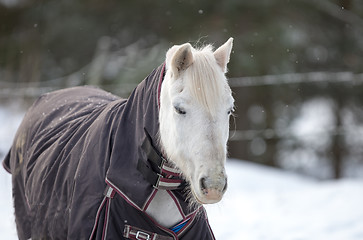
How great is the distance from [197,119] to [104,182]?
1.79 ft

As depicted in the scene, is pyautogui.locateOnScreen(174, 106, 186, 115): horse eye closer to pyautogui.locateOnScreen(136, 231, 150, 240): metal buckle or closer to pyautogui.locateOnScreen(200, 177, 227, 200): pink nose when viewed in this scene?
pyautogui.locateOnScreen(200, 177, 227, 200): pink nose

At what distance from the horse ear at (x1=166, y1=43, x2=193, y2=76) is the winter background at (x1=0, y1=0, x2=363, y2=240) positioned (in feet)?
17.1

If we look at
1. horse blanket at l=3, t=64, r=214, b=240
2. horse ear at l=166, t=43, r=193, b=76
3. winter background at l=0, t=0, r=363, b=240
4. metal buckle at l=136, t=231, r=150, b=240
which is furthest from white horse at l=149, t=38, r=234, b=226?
winter background at l=0, t=0, r=363, b=240

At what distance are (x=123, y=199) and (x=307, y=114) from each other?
28.6ft

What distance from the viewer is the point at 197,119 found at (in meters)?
1.92

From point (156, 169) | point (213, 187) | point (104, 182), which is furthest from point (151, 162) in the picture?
point (213, 187)

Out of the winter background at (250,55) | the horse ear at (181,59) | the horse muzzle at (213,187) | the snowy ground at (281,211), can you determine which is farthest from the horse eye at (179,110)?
the winter background at (250,55)

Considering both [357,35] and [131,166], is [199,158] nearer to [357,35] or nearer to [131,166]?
[131,166]

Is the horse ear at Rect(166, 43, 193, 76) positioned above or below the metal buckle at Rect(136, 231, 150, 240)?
above

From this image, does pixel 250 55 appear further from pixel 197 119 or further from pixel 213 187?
pixel 213 187

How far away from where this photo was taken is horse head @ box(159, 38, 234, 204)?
1.84m

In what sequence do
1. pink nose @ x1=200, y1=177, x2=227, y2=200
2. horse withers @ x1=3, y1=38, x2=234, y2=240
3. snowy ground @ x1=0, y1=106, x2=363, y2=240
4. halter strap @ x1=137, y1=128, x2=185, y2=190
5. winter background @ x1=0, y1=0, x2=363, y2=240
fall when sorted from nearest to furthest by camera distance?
pink nose @ x1=200, y1=177, x2=227, y2=200 → horse withers @ x1=3, y1=38, x2=234, y2=240 → halter strap @ x1=137, y1=128, x2=185, y2=190 → snowy ground @ x1=0, y1=106, x2=363, y2=240 → winter background @ x1=0, y1=0, x2=363, y2=240

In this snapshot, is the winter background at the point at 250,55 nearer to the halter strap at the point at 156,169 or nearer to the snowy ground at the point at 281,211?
the snowy ground at the point at 281,211

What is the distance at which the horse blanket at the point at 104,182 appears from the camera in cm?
211
